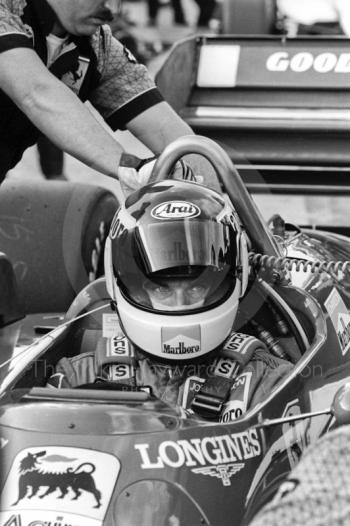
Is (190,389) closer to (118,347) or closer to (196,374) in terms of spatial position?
(196,374)

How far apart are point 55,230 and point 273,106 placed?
6.30ft

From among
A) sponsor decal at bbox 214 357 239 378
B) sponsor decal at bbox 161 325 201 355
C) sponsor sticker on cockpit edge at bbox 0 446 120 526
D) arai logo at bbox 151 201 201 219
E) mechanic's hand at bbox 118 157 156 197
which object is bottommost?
sponsor decal at bbox 214 357 239 378

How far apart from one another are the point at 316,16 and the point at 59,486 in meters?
6.97

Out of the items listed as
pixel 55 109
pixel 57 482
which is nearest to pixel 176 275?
pixel 57 482

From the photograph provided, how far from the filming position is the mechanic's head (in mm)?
3695

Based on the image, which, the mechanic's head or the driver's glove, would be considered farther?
the mechanic's head

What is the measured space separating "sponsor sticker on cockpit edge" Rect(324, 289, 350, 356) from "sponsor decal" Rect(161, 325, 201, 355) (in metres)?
0.66

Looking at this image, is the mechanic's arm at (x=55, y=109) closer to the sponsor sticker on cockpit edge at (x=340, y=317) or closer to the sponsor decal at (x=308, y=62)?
the sponsor sticker on cockpit edge at (x=340, y=317)

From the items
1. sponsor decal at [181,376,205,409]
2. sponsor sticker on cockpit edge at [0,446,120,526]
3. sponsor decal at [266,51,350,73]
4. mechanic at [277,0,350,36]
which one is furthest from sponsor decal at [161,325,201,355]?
mechanic at [277,0,350,36]

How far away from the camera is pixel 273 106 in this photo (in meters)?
6.13

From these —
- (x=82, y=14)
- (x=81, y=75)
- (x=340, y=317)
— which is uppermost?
(x=82, y=14)

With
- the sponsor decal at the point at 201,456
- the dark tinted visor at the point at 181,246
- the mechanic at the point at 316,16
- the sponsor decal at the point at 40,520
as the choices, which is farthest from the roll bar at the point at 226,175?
the mechanic at the point at 316,16

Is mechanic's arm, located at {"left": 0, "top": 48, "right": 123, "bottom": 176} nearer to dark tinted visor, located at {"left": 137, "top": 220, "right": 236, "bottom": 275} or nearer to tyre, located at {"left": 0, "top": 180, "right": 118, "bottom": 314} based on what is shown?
dark tinted visor, located at {"left": 137, "top": 220, "right": 236, "bottom": 275}

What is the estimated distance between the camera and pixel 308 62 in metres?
6.18
